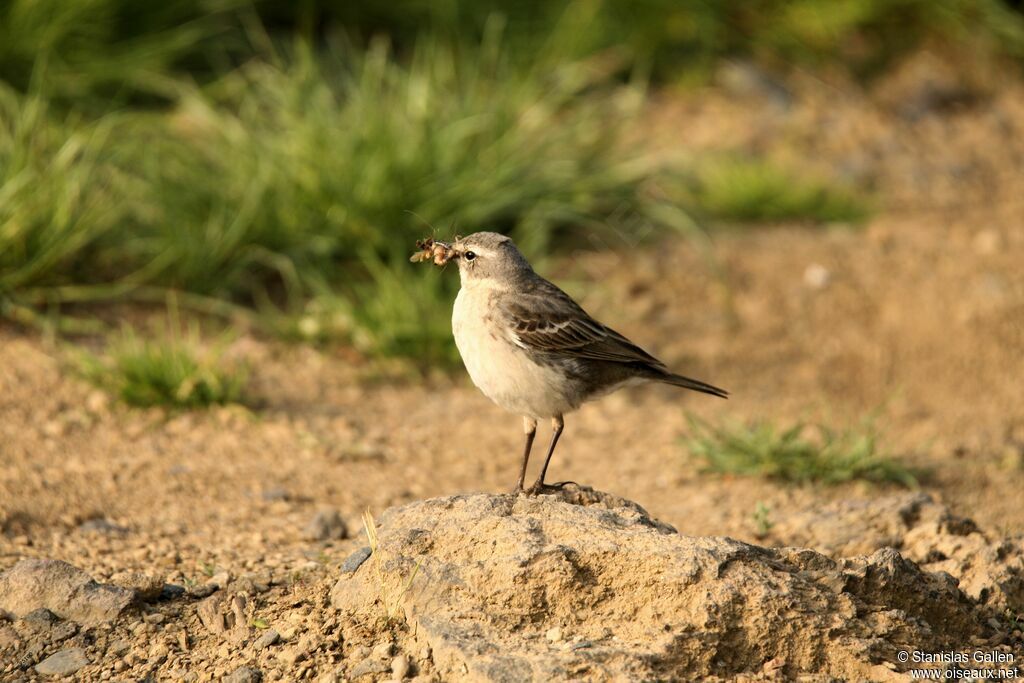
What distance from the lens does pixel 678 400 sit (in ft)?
26.9

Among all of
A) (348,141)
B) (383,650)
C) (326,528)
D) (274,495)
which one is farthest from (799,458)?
(348,141)

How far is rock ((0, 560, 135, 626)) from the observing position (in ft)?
15.2

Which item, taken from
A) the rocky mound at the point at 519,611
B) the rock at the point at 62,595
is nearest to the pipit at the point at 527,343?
the rocky mound at the point at 519,611

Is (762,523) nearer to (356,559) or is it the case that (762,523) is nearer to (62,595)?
(356,559)

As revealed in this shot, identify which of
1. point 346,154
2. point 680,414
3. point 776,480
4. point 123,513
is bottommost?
point 123,513

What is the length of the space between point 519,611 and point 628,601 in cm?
35

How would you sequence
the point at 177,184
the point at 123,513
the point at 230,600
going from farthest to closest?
the point at 177,184 → the point at 123,513 → the point at 230,600

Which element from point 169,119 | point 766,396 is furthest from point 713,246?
point 169,119

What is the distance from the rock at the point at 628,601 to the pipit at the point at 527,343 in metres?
0.78

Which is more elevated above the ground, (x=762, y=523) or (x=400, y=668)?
(x=762, y=523)

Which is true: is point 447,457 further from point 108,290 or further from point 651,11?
point 651,11

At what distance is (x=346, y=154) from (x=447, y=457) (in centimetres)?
257

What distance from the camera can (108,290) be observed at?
795 centimetres

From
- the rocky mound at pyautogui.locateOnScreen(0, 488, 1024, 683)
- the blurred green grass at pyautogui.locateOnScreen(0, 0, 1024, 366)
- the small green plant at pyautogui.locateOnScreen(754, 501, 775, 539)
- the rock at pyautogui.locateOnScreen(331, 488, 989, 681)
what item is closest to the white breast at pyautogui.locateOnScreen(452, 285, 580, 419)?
the rocky mound at pyautogui.locateOnScreen(0, 488, 1024, 683)
